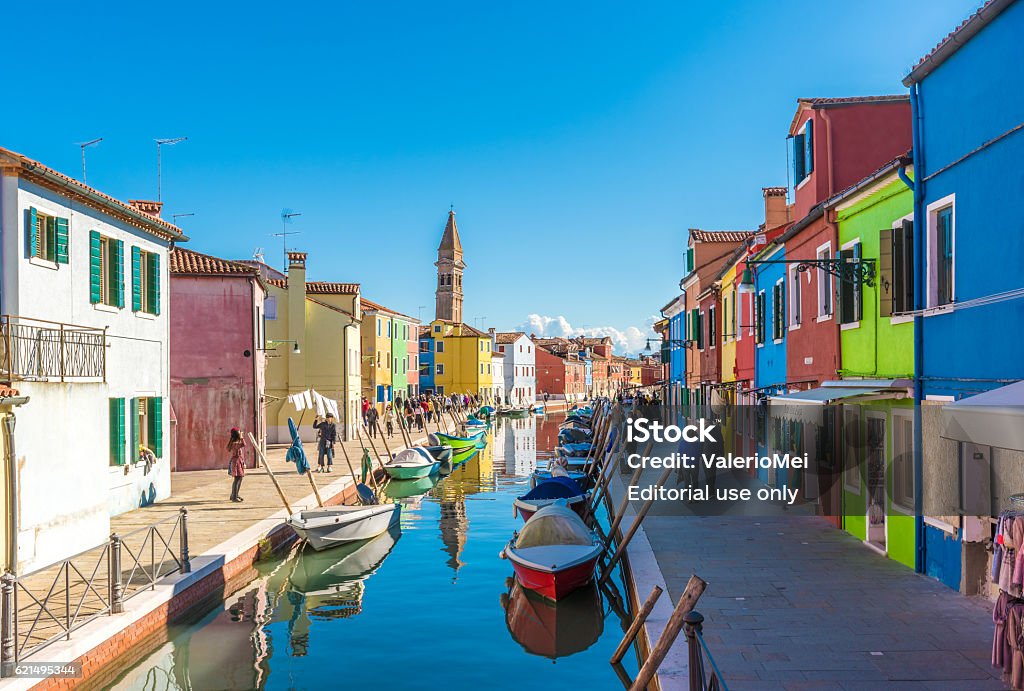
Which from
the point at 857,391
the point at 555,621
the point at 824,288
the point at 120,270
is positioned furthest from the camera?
the point at 120,270

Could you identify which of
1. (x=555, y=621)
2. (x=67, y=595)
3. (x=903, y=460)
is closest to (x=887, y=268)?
(x=903, y=460)

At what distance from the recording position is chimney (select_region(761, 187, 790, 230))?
26.5m

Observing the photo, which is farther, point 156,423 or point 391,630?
point 156,423

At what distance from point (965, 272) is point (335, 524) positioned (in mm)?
12690

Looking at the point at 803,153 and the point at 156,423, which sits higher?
the point at 803,153

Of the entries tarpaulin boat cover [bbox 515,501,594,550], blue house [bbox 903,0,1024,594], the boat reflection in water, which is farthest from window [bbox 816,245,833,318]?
the boat reflection in water

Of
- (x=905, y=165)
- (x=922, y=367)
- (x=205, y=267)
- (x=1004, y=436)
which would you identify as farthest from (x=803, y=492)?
(x=205, y=267)

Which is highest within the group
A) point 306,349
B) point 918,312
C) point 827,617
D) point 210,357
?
point 918,312

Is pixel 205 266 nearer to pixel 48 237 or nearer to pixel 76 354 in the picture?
pixel 48 237

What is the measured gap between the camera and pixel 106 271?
1805cm

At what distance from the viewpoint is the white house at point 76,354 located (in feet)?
42.3

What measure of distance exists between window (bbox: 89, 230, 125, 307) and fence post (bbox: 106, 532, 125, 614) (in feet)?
26.2

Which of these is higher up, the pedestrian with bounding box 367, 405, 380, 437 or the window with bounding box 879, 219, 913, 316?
the window with bounding box 879, 219, 913, 316

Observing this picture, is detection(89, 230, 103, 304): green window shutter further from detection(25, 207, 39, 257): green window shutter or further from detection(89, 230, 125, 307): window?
detection(25, 207, 39, 257): green window shutter
